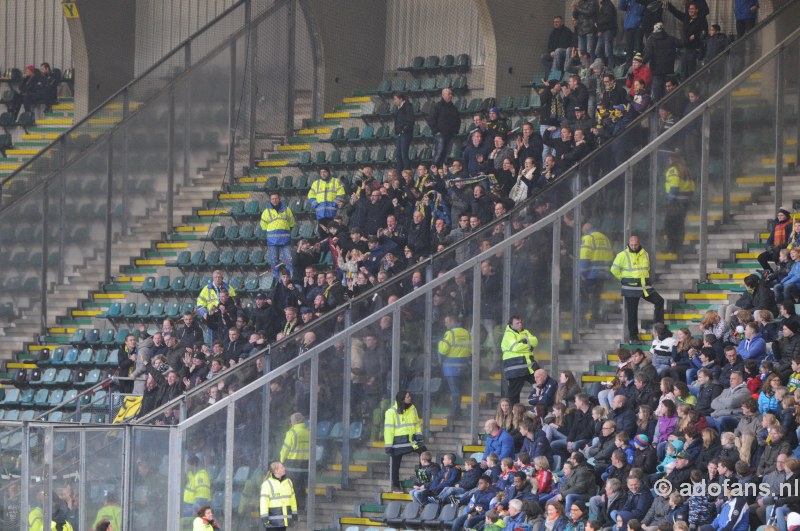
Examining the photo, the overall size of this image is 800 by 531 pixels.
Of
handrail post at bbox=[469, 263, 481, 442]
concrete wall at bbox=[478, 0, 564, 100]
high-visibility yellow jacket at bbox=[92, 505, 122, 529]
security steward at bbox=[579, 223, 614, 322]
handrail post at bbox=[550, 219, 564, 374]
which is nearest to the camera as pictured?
high-visibility yellow jacket at bbox=[92, 505, 122, 529]

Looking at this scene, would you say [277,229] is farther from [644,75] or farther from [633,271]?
[633,271]

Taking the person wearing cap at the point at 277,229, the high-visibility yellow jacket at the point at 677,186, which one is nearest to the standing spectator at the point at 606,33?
the high-visibility yellow jacket at the point at 677,186

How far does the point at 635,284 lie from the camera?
21.2m

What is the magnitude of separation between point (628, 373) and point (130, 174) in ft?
42.0

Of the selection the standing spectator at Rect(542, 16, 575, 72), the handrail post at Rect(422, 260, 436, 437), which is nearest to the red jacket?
the standing spectator at Rect(542, 16, 575, 72)

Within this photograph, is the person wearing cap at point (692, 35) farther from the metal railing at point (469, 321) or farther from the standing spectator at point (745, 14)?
the metal railing at point (469, 321)

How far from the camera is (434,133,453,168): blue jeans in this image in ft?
87.1

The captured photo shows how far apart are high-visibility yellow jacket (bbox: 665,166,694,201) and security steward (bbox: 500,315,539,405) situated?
2886 millimetres

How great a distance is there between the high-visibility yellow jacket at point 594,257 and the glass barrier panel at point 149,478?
5848 mm

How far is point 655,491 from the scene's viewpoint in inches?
680

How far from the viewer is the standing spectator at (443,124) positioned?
1043 inches

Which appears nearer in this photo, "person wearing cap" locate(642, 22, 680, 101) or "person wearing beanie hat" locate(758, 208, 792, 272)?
"person wearing beanie hat" locate(758, 208, 792, 272)

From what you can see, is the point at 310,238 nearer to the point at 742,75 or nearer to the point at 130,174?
the point at 130,174

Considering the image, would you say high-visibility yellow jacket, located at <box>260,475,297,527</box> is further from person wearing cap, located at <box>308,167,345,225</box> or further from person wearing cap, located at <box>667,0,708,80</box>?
person wearing cap, located at <box>667,0,708,80</box>
